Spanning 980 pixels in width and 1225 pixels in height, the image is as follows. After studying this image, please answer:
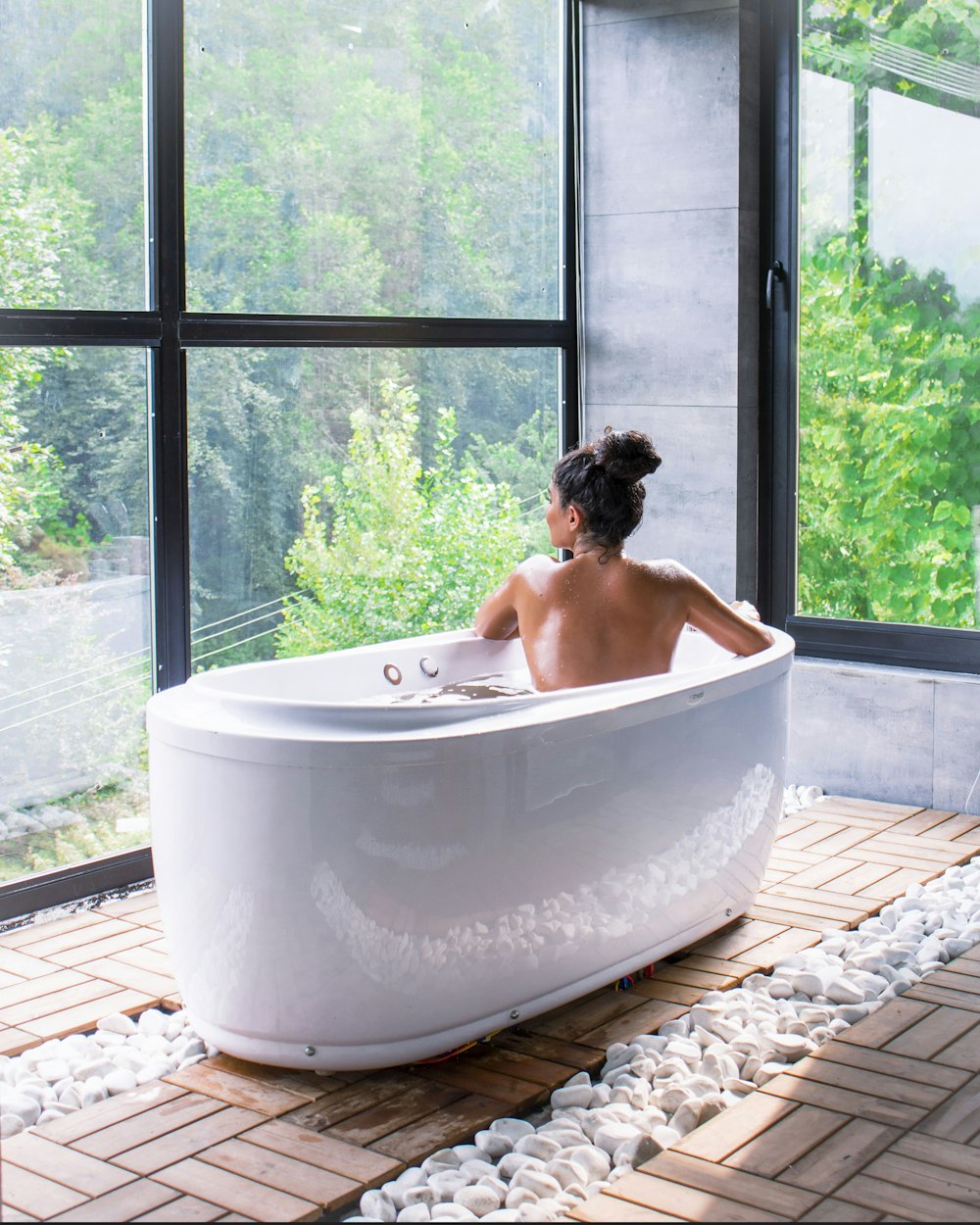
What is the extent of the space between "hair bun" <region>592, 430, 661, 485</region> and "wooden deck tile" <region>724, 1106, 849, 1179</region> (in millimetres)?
1286

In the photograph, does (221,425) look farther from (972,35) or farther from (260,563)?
(972,35)

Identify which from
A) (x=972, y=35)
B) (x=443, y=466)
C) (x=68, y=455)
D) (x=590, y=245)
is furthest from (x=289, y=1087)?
(x=972, y=35)

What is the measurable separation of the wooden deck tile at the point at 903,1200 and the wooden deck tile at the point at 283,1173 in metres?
0.66

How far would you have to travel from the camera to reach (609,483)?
293 cm

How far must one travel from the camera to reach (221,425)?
3402 mm

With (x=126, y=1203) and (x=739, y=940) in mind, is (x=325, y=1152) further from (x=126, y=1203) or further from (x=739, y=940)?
(x=739, y=940)

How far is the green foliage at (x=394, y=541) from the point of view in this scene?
3660 millimetres

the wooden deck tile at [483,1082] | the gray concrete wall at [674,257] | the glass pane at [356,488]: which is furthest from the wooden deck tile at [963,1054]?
the gray concrete wall at [674,257]

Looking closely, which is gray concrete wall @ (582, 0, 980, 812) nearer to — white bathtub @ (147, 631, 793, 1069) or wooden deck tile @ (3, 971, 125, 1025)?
white bathtub @ (147, 631, 793, 1069)

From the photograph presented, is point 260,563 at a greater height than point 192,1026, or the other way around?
point 260,563

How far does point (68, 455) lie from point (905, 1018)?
2.00 metres

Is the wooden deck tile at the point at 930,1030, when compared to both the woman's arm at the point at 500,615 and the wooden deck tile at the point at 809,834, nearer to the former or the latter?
the wooden deck tile at the point at 809,834

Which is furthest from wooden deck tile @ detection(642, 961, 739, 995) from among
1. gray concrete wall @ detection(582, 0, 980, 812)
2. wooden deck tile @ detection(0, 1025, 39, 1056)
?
gray concrete wall @ detection(582, 0, 980, 812)

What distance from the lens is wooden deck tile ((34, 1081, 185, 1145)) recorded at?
84.6 inches
